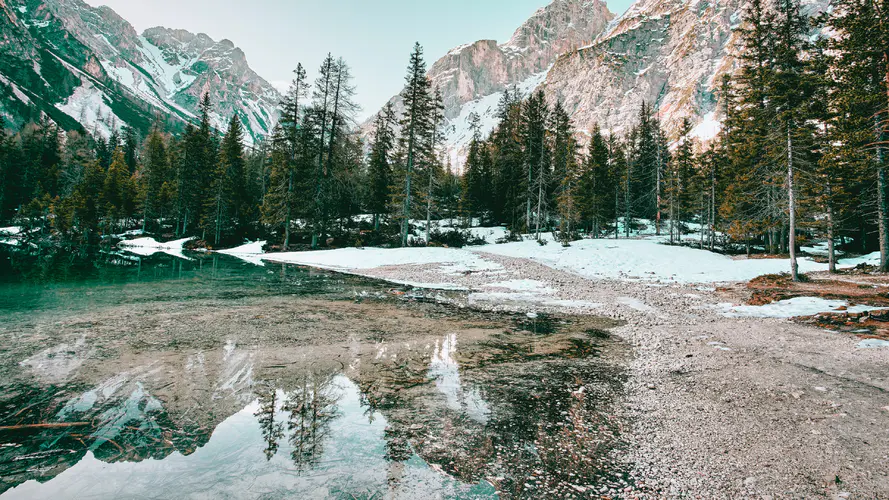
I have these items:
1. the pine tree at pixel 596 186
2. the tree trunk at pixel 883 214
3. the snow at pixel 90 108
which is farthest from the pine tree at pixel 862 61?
the snow at pixel 90 108

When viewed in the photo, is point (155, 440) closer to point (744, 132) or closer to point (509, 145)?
point (744, 132)

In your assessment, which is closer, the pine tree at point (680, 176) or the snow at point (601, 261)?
the snow at point (601, 261)

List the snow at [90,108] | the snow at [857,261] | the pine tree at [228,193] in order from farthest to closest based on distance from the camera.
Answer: the snow at [90,108] → the pine tree at [228,193] → the snow at [857,261]

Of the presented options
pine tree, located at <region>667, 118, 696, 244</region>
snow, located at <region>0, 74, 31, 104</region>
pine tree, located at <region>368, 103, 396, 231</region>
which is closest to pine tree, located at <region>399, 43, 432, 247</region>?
pine tree, located at <region>368, 103, 396, 231</region>

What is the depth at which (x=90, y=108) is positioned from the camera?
175 metres

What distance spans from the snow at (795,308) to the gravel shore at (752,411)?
2.97 ft

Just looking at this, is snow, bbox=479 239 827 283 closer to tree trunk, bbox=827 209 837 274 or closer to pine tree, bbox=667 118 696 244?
tree trunk, bbox=827 209 837 274

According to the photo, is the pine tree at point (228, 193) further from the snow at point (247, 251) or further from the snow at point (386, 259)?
the snow at point (386, 259)

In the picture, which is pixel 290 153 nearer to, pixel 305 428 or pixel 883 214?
pixel 305 428

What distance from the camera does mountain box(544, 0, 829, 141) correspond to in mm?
132250

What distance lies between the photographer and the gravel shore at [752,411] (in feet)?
10.4

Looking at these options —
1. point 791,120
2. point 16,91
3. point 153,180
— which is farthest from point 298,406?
point 16,91

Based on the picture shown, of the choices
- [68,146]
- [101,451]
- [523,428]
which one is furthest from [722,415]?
[68,146]

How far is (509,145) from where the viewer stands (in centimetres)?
4647
